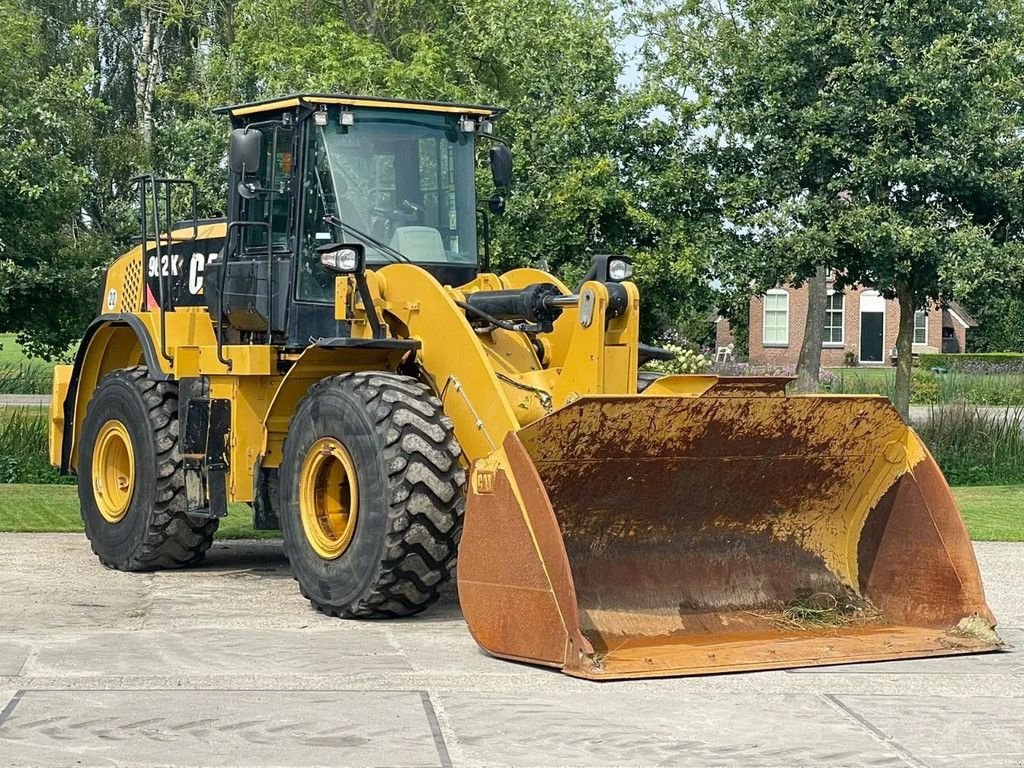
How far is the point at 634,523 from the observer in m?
8.76

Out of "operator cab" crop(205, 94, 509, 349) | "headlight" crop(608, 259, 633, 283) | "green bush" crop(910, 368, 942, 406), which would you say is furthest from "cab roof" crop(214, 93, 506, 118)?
"green bush" crop(910, 368, 942, 406)

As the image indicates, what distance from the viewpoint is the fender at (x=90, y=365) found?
12.5 metres

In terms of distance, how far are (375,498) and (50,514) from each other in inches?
280

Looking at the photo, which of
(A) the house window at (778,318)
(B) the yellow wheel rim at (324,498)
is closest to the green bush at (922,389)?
(A) the house window at (778,318)

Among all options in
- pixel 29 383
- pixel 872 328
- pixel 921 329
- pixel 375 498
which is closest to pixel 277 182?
pixel 375 498

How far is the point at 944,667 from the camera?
26.8 feet

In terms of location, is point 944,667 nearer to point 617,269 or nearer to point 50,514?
point 617,269

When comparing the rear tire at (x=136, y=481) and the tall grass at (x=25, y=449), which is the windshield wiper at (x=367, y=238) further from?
the tall grass at (x=25, y=449)

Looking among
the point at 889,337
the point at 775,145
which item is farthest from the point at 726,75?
the point at 889,337

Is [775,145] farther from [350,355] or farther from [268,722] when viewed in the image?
[268,722]

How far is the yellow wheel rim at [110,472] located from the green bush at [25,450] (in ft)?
23.0

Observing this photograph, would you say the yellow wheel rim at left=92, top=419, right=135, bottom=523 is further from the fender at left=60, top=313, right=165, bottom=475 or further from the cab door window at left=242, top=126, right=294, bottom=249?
the cab door window at left=242, top=126, right=294, bottom=249

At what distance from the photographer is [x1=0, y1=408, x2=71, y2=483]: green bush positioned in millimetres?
18766

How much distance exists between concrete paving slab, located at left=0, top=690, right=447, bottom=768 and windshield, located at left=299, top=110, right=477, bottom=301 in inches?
147
